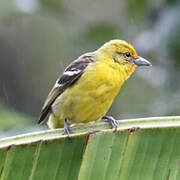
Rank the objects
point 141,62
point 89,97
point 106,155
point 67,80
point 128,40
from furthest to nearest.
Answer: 1. point 128,40
2. point 141,62
3. point 67,80
4. point 89,97
5. point 106,155

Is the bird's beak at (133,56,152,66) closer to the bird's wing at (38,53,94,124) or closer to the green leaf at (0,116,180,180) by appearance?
the bird's wing at (38,53,94,124)

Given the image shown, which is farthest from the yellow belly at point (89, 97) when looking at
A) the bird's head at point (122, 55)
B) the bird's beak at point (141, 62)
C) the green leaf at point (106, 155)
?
the green leaf at point (106, 155)

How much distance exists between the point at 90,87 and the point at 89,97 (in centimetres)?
9

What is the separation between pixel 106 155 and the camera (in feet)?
6.30

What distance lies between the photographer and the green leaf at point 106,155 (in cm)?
186

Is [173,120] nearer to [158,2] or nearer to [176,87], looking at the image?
[176,87]

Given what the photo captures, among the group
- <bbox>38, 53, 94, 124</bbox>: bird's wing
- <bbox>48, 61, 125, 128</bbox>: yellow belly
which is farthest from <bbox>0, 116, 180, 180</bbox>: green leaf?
<bbox>38, 53, 94, 124</bbox>: bird's wing

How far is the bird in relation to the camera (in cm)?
355

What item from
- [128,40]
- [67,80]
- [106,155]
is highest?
[106,155]

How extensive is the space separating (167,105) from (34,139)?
118 inches

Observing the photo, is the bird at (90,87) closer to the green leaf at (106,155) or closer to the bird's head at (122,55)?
the bird's head at (122,55)

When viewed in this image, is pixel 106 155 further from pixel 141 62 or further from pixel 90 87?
pixel 141 62

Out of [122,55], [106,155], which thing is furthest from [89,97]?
[106,155]

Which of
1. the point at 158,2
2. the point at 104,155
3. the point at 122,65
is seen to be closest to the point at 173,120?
the point at 104,155
